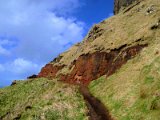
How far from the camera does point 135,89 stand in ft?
179

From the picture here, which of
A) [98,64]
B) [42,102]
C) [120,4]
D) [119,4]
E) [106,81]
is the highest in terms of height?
[119,4]

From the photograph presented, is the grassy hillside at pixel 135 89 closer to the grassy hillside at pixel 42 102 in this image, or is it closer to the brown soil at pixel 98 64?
the brown soil at pixel 98 64

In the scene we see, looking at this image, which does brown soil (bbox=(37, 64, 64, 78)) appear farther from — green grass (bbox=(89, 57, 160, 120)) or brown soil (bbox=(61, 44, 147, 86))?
green grass (bbox=(89, 57, 160, 120))

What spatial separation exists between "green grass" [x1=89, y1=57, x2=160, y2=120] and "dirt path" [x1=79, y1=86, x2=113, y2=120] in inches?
34.9

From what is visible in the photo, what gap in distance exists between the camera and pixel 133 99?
2048 inches

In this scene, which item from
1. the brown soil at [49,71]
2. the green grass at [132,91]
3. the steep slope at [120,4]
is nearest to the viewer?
the green grass at [132,91]

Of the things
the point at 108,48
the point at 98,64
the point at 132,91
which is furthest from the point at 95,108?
the point at 108,48

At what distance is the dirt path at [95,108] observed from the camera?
5055 cm

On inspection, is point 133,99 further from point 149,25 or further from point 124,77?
point 149,25

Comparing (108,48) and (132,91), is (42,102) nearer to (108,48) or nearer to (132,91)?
(132,91)

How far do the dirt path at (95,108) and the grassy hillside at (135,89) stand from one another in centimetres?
88

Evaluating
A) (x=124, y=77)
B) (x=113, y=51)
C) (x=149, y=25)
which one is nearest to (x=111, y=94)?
(x=124, y=77)

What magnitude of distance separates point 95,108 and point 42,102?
30.9ft

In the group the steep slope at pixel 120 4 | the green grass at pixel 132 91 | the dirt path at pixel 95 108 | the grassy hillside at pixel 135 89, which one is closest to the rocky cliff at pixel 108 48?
the grassy hillside at pixel 135 89
